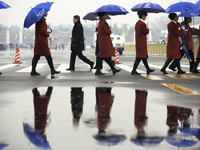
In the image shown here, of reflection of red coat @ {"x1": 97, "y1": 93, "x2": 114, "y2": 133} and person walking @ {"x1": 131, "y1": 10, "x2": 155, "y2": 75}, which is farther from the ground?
person walking @ {"x1": 131, "y1": 10, "x2": 155, "y2": 75}

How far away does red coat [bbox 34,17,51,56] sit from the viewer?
14.0 metres

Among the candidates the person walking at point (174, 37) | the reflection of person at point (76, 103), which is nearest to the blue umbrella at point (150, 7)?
the person walking at point (174, 37)

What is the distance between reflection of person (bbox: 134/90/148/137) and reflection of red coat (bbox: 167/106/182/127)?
29 centimetres

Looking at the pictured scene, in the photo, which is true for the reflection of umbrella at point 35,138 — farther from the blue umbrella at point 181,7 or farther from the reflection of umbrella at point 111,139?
the blue umbrella at point 181,7

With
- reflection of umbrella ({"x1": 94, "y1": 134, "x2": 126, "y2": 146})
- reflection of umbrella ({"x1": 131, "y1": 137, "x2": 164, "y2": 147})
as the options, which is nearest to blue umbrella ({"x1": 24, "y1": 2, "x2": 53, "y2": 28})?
reflection of umbrella ({"x1": 94, "y1": 134, "x2": 126, "y2": 146})

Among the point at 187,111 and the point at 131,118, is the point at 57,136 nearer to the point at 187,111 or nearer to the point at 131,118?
the point at 131,118

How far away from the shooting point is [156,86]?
11.0 m

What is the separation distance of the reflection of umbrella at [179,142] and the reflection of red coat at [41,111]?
1316 mm

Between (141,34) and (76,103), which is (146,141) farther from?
(141,34)

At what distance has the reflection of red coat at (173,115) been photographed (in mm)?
6060

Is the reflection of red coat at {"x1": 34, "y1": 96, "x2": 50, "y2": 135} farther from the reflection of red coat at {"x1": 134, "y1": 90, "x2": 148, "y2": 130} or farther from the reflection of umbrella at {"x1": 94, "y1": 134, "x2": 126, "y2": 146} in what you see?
the reflection of red coat at {"x1": 134, "y1": 90, "x2": 148, "y2": 130}

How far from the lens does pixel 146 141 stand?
16.3 feet

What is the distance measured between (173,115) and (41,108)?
74.8 inches

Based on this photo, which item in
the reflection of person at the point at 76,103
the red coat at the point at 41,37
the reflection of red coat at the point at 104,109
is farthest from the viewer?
the red coat at the point at 41,37
